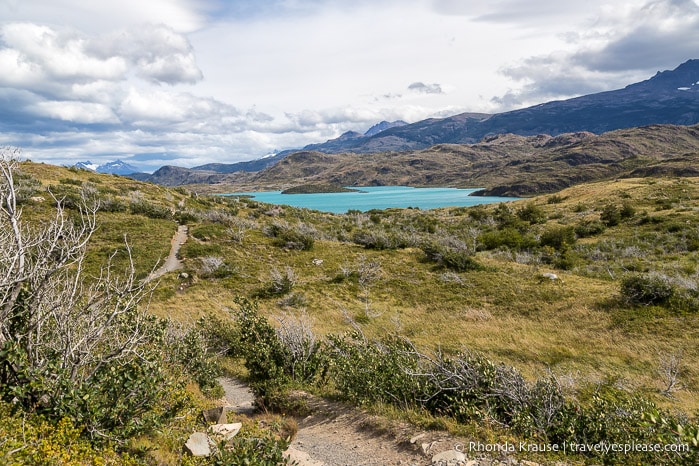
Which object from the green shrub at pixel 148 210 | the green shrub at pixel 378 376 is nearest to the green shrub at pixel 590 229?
the green shrub at pixel 378 376

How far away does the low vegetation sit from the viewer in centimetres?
561

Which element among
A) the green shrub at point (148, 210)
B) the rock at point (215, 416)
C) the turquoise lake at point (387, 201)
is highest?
the green shrub at point (148, 210)

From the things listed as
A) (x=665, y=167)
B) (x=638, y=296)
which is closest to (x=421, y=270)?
(x=638, y=296)

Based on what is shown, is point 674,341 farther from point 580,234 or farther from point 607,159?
point 607,159

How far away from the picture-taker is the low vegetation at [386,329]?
5.61 metres

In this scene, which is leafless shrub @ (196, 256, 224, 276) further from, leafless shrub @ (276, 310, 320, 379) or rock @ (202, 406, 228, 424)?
rock @ (202, 406, 228, 424)

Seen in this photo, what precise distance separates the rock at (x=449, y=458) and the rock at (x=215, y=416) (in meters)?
4.58

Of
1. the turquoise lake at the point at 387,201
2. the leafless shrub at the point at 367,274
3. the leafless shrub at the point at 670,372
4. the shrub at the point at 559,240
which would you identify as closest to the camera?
the leafless shrub at the point at 670,372

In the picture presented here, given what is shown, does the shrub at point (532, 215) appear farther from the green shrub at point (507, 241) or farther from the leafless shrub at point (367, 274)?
the leafless shrub at point (367, 274)

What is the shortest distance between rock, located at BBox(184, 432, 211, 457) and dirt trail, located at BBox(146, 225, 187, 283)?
14.9 metres

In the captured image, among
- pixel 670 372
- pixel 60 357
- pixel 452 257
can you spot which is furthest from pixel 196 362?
pixel 452 257

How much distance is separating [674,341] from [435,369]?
1053 centimetres

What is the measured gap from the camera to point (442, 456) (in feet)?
20.3

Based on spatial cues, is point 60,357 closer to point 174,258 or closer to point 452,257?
point 174,258
